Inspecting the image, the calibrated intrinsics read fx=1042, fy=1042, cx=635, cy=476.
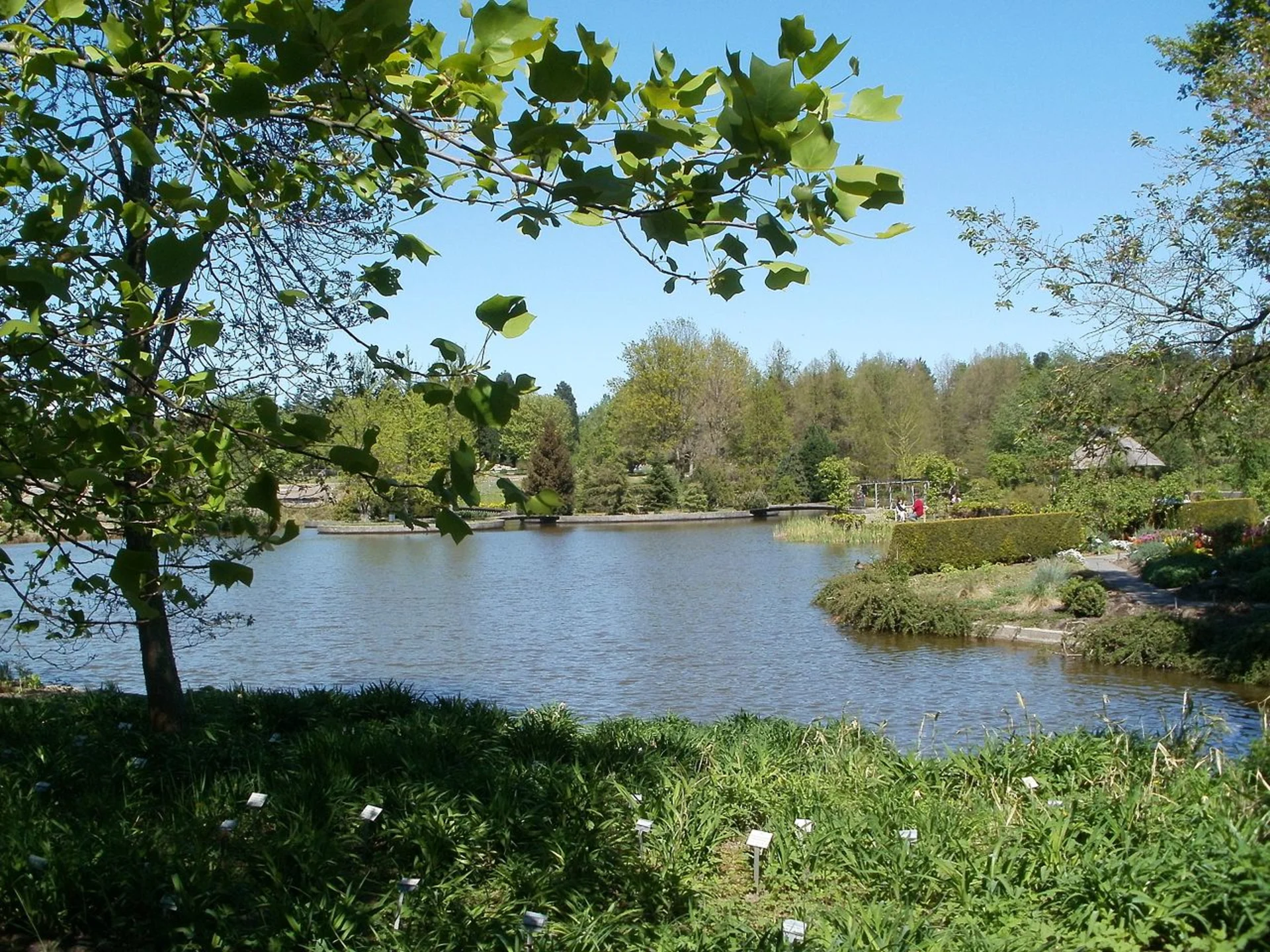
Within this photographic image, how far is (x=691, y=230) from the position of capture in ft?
7.47

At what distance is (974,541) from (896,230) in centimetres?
2004

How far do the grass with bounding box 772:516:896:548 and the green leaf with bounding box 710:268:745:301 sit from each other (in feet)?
95.0

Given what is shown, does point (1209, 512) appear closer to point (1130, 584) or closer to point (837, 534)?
point (1130, 584)

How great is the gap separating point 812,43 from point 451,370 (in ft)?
3.86

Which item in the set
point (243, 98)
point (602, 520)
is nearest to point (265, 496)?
point (243, 98)

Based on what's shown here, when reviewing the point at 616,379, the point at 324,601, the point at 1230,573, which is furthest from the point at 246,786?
the point at 616,379

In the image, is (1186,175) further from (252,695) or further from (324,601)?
(324,601)

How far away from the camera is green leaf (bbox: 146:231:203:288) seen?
1.97 m

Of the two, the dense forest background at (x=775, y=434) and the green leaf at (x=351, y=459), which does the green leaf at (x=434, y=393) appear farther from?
the dense forest background at (x=775, y=434)

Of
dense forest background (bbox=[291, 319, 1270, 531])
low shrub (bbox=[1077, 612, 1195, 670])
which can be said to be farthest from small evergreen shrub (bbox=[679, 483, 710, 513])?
low shrub (bbox=[1077, 612, 1195, 670])

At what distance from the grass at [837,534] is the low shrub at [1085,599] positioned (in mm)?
15184

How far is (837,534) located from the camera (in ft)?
110

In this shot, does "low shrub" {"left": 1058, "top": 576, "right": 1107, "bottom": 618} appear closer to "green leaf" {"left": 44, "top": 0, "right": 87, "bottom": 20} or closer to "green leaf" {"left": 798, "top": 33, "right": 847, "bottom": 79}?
"green leaf" {"left": 798, "top": 33, "right": 847, "bottom": 79}

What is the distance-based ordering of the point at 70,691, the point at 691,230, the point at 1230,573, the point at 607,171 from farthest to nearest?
the point at 1230,573
the point at 70,691
the point at 691,230
the point at 607,171
